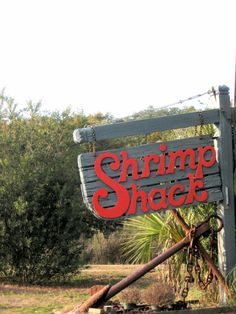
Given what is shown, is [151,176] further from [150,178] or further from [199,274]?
[199,274]

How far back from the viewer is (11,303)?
1074 centimetres

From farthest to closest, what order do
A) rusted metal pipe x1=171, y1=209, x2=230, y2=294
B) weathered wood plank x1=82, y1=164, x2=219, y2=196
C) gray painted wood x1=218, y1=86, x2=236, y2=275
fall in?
gray painted wood x1=218, y1=86, x2=236, y2=275 → rusted metal pipe x1=171, y1=209, x2=230, y2=294 → weathered wood plank x1=82, y1=164, x2=219, y2=196

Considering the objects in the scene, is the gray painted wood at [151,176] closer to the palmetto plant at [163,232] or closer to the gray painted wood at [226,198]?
the gray painted wood at [226,198]

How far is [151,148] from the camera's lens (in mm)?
7766

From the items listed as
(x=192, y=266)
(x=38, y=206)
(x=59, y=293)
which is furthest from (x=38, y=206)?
(x=192, y=266)

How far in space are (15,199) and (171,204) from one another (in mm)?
7267

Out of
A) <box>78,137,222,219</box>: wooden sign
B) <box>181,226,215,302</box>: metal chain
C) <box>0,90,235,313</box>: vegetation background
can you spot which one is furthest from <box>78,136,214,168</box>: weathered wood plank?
<box>0,90,235,313</box>: vegetation background

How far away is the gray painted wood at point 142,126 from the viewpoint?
24.3 ft

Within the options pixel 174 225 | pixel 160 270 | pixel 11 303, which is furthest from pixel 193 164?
pixel 11 303

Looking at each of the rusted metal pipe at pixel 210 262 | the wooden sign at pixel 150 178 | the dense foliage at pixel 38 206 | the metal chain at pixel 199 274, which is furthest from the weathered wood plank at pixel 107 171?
the dense foliage at pixel 38 206

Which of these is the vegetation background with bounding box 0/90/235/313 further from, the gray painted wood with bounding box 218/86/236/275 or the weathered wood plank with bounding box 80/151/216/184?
the weathered wood plank with bounding box 80/151/216/184

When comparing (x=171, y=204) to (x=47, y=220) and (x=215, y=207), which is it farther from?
(x=47, y=220)

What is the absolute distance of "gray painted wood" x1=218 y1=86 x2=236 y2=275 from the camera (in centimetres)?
810

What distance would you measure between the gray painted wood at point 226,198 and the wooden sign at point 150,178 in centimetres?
10
